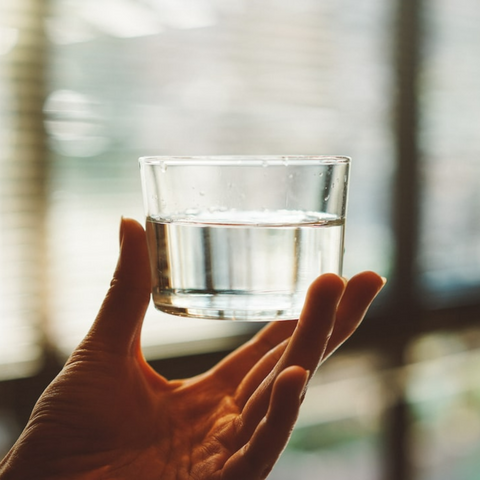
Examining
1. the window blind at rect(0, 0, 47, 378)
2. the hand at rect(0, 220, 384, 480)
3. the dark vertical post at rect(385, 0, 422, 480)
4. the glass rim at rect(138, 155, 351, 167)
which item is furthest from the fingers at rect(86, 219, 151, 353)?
the dark vertical post at rect(385, 0, 422, 480)

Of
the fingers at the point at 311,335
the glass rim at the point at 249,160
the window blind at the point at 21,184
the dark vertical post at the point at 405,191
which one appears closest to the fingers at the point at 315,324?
the fingers at the point at 311,335

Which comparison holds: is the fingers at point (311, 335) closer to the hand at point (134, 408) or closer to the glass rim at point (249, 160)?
the hand at point (134, 408)

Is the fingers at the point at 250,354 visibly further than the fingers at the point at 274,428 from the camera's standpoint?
Yes

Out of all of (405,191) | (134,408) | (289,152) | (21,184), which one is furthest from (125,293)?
(405,191)

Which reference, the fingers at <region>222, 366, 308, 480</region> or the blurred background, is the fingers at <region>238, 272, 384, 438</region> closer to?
the fingers at <region>222, 366, 308, 480</region>

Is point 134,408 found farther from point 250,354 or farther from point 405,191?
point 405,191

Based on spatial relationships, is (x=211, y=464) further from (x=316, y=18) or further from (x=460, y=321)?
(x=460, y=321)

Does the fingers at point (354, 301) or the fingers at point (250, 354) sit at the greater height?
the fingers at point (354, 301)
